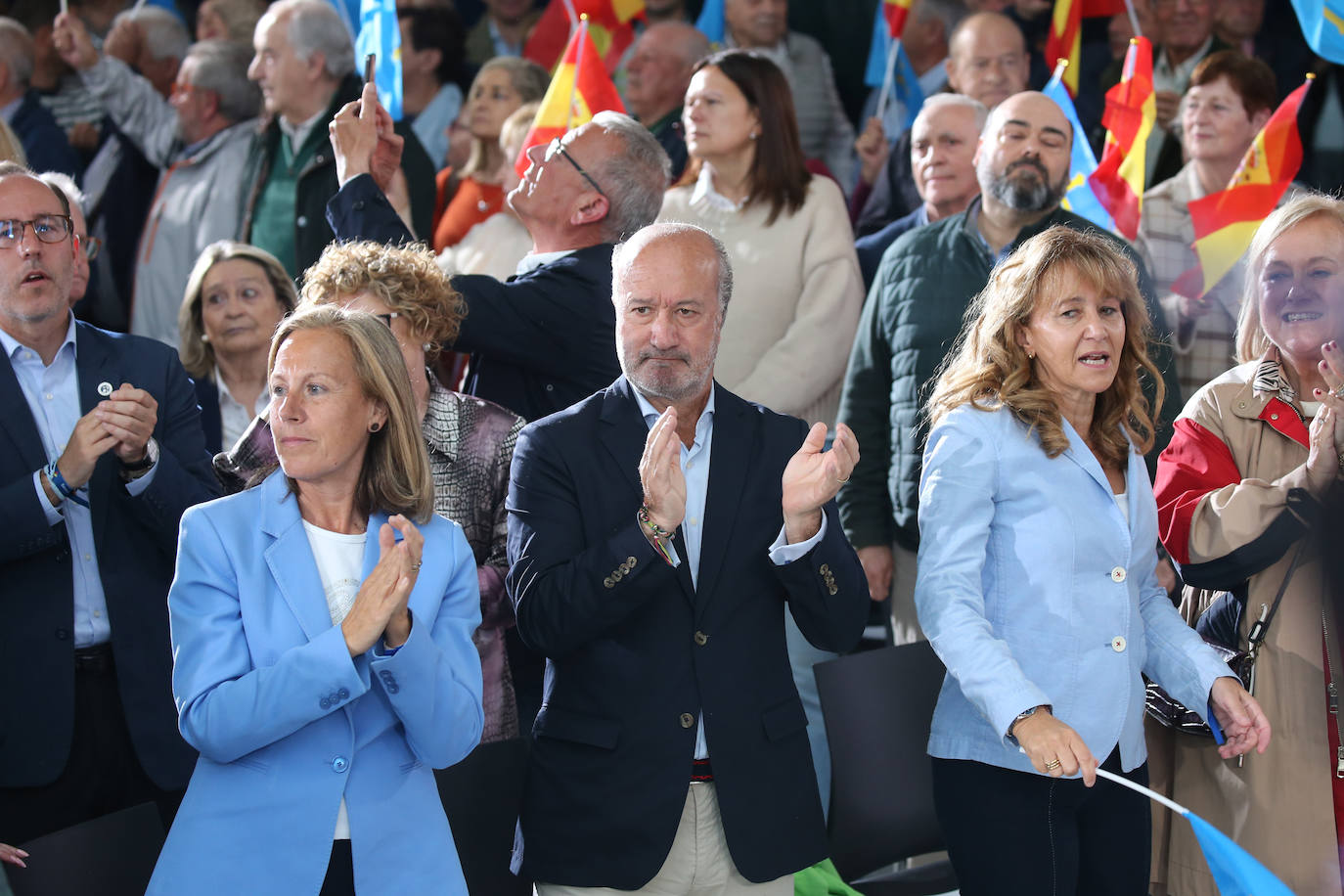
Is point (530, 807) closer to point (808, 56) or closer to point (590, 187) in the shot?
point (590, 187)

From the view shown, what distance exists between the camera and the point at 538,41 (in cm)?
712

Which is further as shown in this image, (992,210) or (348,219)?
(992,210)

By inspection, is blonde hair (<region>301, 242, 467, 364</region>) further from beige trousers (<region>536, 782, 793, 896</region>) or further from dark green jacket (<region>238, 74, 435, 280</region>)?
dark green jacket (<region>238, 74, 435, 280</region>)

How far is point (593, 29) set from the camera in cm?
688

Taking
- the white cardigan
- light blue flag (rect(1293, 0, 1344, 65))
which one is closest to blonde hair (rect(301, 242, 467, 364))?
the white cardigan

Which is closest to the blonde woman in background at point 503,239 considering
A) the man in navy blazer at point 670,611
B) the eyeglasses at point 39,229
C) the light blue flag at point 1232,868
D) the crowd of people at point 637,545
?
the crowd of people at point 637,545

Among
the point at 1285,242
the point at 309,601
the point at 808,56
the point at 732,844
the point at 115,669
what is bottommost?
the point at 732,844

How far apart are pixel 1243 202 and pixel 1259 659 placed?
208 cm

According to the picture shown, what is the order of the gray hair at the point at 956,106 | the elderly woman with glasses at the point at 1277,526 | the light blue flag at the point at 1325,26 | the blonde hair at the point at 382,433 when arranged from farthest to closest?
the gray hair at the point at 956,106 < the light blue flag at the point at 1325,26 < the elderly woman with glasses at the point at 1277,526 < the blonde hair at the point at 382,433

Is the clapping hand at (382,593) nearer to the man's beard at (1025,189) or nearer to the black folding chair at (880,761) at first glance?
the black folding chair at (880,761)

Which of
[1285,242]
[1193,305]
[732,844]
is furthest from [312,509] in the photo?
[1193,305]

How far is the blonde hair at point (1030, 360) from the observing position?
303 cm

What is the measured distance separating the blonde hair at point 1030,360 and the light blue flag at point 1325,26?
197 centimetres

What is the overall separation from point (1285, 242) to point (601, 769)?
6.43ft
